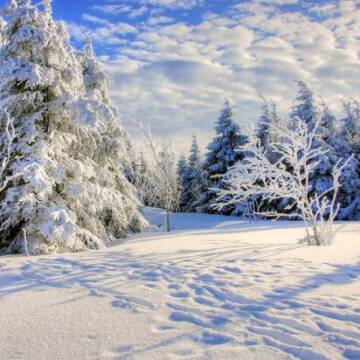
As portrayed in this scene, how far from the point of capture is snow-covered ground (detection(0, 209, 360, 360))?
362 centimetres

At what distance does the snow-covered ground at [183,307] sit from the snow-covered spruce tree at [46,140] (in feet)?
7.00

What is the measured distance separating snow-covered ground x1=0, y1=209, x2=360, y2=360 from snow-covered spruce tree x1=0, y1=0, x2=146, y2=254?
213 cm

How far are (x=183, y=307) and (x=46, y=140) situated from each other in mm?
7599

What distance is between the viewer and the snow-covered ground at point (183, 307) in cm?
362

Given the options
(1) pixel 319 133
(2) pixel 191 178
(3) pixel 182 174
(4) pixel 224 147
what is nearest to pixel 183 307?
(1) pixel 319 133

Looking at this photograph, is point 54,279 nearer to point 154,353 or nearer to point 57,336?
point 57,336

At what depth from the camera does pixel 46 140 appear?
1075 centimetres

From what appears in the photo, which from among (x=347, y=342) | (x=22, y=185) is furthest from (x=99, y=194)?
(x=347, y=342)

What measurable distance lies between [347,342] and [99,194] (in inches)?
346

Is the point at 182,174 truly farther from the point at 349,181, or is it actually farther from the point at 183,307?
the point at 183,307

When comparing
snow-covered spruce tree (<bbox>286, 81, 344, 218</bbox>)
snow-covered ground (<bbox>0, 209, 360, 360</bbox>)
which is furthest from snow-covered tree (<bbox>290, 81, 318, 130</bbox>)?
snow-covered ground (<bbox>0, 209, 360, 360</bbox>)

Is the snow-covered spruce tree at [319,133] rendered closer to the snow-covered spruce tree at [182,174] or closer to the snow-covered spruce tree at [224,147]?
the snow-covered spruce tree at [224,147]

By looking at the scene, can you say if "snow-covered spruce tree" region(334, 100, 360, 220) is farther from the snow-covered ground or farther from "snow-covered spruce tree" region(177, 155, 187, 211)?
the snow-covered ground

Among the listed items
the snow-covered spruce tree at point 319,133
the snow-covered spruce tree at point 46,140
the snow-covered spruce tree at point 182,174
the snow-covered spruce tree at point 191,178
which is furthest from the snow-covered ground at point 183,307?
the snow-covered spruce tree at point 182,174
